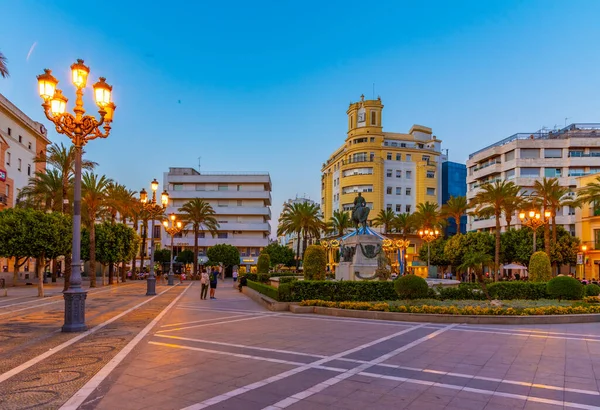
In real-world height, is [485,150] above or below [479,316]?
above

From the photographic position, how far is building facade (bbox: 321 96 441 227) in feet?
247

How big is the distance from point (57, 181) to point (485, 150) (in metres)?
56.0

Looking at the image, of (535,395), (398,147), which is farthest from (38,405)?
(398,147)

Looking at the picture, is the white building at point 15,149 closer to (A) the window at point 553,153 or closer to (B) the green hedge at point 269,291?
(B) the green hedge at point 269,291

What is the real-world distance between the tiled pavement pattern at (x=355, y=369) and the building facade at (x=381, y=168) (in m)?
62.5

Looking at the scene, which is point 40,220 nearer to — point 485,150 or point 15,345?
point 15,345

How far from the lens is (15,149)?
4772 centimetres

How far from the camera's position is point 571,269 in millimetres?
53344

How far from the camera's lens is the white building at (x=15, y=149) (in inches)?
1746

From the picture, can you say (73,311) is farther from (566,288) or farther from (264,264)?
(264,264)

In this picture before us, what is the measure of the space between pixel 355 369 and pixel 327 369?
0.50m

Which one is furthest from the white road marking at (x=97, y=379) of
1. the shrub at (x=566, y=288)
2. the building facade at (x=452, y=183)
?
the building facade at (x=452, y=183)

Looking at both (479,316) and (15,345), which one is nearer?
(15,345)

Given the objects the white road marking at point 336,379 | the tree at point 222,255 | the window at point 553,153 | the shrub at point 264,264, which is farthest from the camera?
the tree at point 222,255
